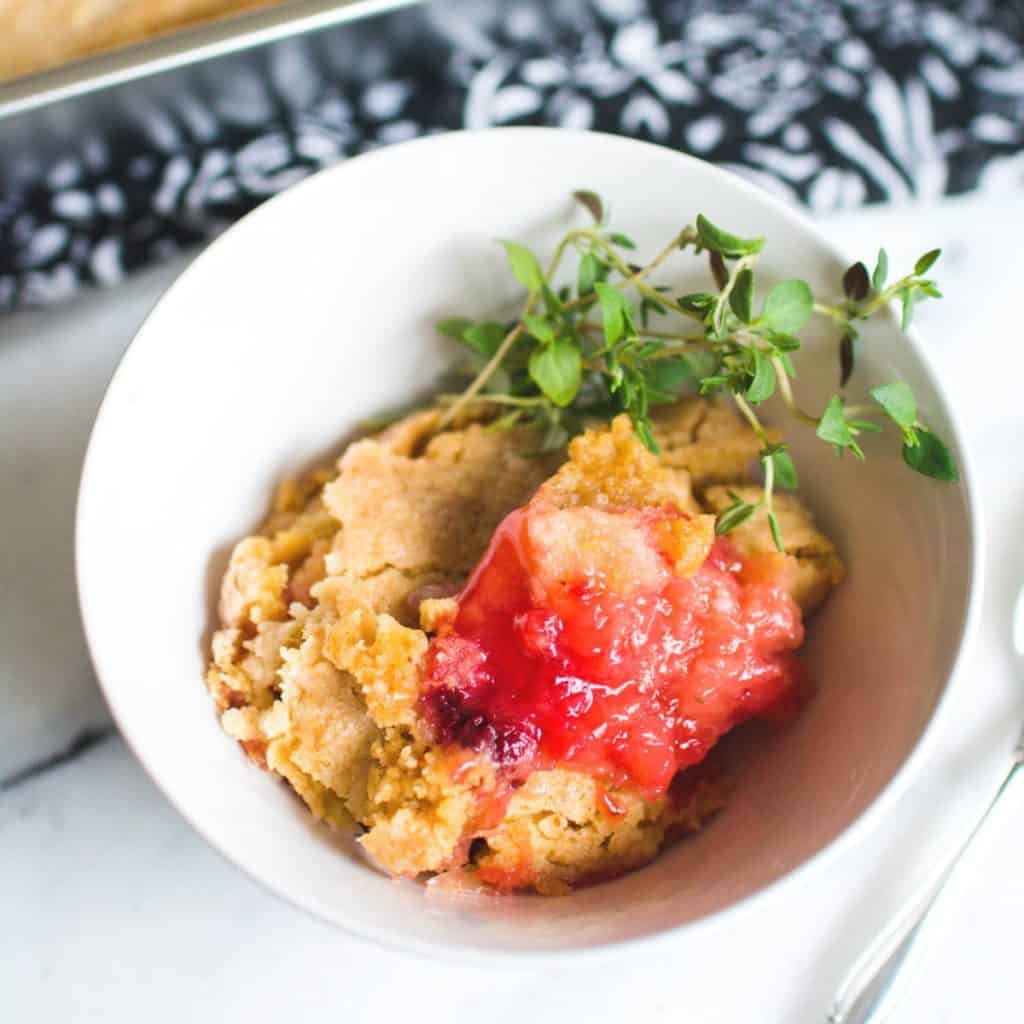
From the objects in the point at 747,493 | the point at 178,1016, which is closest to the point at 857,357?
the point at 747,493

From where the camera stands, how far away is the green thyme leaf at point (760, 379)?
136cm

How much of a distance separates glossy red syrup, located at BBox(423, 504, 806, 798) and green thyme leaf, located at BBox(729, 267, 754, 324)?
0.80ft

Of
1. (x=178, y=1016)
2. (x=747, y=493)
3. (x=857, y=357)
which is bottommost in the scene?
(x=178, y=1016)

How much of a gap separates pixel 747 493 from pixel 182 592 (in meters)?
0.72

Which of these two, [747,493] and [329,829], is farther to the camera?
[747,493]

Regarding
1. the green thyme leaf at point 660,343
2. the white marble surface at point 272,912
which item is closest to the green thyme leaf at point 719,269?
the green thyme leaf at point 660,343

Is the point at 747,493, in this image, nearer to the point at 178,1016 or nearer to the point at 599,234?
the point at 599,234

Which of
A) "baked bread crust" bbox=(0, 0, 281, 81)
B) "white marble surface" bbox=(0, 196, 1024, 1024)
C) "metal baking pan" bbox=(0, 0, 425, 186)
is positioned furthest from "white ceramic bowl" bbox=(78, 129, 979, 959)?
"baked bread crust" bbox=(0, 0, 281, 81)

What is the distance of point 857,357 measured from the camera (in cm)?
145

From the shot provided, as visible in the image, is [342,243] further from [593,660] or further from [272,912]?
[272,912]

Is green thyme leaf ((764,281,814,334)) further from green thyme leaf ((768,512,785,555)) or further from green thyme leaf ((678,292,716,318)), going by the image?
green thyme leaf ((768,512,785,555))

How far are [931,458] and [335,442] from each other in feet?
2.63

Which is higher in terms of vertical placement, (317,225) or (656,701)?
(317,225)

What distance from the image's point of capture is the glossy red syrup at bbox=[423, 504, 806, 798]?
132 cm
